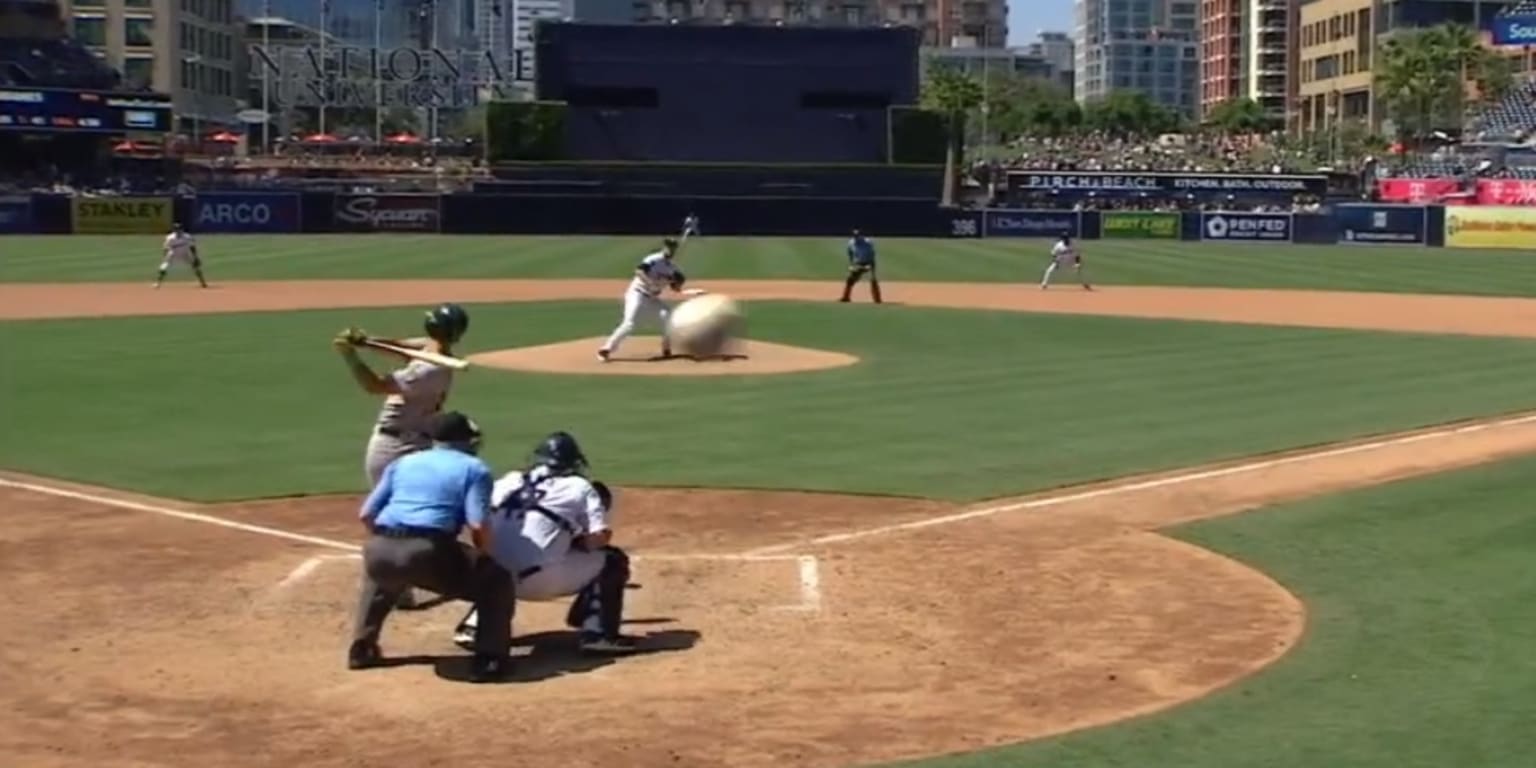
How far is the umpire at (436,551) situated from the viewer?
9617 millimetres

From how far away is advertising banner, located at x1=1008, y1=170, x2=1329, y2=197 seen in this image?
8469 centimetres

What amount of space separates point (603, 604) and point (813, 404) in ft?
38.1

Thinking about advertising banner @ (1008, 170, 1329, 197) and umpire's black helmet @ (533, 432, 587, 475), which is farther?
advertising banner @ (1008, 170, 1329, 197)

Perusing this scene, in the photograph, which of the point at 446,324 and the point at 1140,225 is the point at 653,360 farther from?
the point at 1140,225

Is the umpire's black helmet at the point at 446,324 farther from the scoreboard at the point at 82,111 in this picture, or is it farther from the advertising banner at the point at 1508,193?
the scoreboard at the point at 82,111

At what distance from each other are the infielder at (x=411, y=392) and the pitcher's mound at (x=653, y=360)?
44.1 feet

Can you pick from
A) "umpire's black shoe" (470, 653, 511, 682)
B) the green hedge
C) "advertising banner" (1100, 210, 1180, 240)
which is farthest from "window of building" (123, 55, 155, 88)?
"umpire's black shoe" (470, 653, 511, 682)

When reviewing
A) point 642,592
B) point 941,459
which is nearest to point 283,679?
point 642,592

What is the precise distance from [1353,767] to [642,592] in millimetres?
5021

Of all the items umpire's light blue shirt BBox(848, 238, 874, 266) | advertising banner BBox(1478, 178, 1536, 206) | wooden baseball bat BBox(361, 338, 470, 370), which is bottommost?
wooden baseball bat BBox(361, 338, 470, 370)

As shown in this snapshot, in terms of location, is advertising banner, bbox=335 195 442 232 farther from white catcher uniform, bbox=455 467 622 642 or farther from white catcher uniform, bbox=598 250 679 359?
white catcher uniform, bbox=455 467 622 642

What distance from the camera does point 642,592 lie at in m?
11.7

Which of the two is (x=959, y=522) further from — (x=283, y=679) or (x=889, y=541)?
(x=283, y=679)

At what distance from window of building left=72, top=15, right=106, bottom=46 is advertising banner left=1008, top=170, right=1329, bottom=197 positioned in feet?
200
